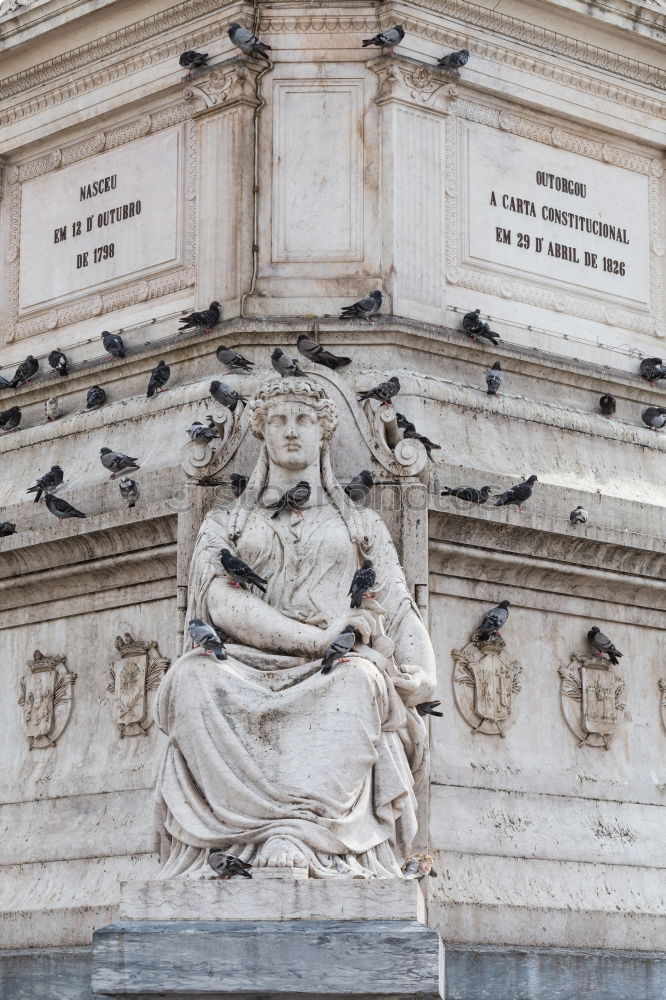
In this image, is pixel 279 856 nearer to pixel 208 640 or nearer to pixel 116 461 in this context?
pixel 208 640

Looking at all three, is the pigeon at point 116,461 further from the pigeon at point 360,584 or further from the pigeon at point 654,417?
Result: the pigeon at point 654,417

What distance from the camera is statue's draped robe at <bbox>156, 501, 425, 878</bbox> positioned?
14.6 meters

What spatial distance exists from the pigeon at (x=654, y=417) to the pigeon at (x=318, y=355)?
303 centimetres

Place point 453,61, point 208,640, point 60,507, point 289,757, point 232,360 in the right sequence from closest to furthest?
point 289,757 < point 208,640 < point 232,360 < point 60,507 < point 453,61

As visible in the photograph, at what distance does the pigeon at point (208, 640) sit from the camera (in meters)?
15.1

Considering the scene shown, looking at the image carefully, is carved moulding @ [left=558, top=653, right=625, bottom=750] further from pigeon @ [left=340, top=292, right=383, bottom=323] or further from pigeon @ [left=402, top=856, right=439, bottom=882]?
pigeon @ [left=340, top=292, right=383, bottom=323]

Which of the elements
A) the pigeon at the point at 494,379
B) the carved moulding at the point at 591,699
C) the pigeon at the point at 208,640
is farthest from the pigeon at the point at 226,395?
the carved moulding at the point at 591,699

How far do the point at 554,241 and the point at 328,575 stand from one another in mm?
4742

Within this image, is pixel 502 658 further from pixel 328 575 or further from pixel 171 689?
pixel 171 689

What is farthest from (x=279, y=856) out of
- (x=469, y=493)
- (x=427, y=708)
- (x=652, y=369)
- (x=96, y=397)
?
(x=652, y=369)

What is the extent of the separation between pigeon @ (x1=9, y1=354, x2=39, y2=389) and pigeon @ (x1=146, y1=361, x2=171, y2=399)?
4.93 feet

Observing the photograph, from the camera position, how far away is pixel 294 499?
16031mm

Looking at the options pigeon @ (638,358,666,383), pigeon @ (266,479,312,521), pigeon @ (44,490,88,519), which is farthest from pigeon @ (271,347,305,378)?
pigeon @ (638,358,666,383)

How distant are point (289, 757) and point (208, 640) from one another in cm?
92
